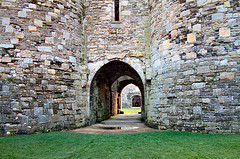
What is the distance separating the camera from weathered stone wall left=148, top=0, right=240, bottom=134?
4.46 metres

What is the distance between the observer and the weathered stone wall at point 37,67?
4.94 m

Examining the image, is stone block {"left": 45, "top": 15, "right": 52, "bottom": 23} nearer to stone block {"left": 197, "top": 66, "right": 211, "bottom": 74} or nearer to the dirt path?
the dirt path

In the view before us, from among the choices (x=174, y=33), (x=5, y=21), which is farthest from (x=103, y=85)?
(x=5, y=21)

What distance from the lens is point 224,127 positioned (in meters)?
4.39

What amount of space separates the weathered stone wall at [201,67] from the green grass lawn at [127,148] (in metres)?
0.60

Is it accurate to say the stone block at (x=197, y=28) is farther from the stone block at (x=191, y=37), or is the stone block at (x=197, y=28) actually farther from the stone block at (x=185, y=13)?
the stone block at (x=185, y=13)

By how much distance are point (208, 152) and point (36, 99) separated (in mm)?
4438

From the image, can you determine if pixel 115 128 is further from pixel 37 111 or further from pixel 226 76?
pixel 226 76

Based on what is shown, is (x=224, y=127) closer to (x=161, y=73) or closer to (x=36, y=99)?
(x=161, y=73)

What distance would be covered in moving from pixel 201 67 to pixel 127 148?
9.47ft

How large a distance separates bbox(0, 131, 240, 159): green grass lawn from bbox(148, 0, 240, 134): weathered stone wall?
0.60 metres

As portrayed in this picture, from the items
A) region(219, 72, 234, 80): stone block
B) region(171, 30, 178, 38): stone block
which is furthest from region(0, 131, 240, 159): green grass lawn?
region(171, 30, 178, 38): stone block

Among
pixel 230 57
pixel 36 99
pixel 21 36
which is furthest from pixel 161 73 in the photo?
pixel 21 36

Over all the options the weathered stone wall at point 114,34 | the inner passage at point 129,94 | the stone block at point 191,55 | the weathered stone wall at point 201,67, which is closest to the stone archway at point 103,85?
the weathered stone wall at point 114,34
